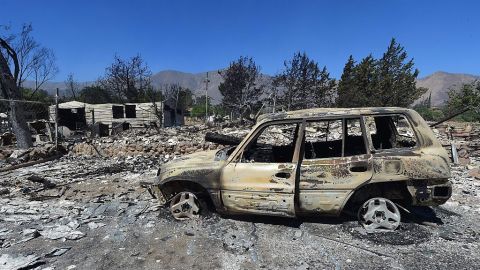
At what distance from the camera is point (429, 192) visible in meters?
4.19

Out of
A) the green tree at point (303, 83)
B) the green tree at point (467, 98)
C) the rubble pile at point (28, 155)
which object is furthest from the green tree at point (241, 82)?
the rubble pile at point (28, 155)

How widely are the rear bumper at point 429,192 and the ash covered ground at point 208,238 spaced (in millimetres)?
494

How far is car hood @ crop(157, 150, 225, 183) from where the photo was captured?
4.77 m

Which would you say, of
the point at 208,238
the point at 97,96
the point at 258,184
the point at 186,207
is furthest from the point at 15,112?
the point at 97,96

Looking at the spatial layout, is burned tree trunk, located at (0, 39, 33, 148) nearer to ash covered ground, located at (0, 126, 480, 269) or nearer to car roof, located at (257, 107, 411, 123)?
ash covered ground, located at (0, 126, 480, 269)

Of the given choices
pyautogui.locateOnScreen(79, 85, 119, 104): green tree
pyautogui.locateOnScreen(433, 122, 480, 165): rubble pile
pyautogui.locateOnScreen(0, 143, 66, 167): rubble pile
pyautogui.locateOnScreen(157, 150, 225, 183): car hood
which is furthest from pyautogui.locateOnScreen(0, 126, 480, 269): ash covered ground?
pyautogui.locateOnScreen(79, 85, 119, 104): green tree

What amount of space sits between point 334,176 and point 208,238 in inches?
72.4

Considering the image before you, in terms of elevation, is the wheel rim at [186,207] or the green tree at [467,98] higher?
the green tree at [467,98]

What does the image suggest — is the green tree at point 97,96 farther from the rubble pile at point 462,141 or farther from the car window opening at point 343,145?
the car window opening at point 343,145

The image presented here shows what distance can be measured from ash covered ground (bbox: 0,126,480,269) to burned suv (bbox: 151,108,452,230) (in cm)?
32

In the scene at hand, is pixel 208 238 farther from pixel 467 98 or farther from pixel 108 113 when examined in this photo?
pixel 467 98

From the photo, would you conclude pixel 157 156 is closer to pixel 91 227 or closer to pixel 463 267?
pixel 91 227

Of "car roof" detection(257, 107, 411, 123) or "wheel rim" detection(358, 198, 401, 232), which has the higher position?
"car roof" detection(257, 107, 411, 123)

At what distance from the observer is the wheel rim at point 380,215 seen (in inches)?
174
